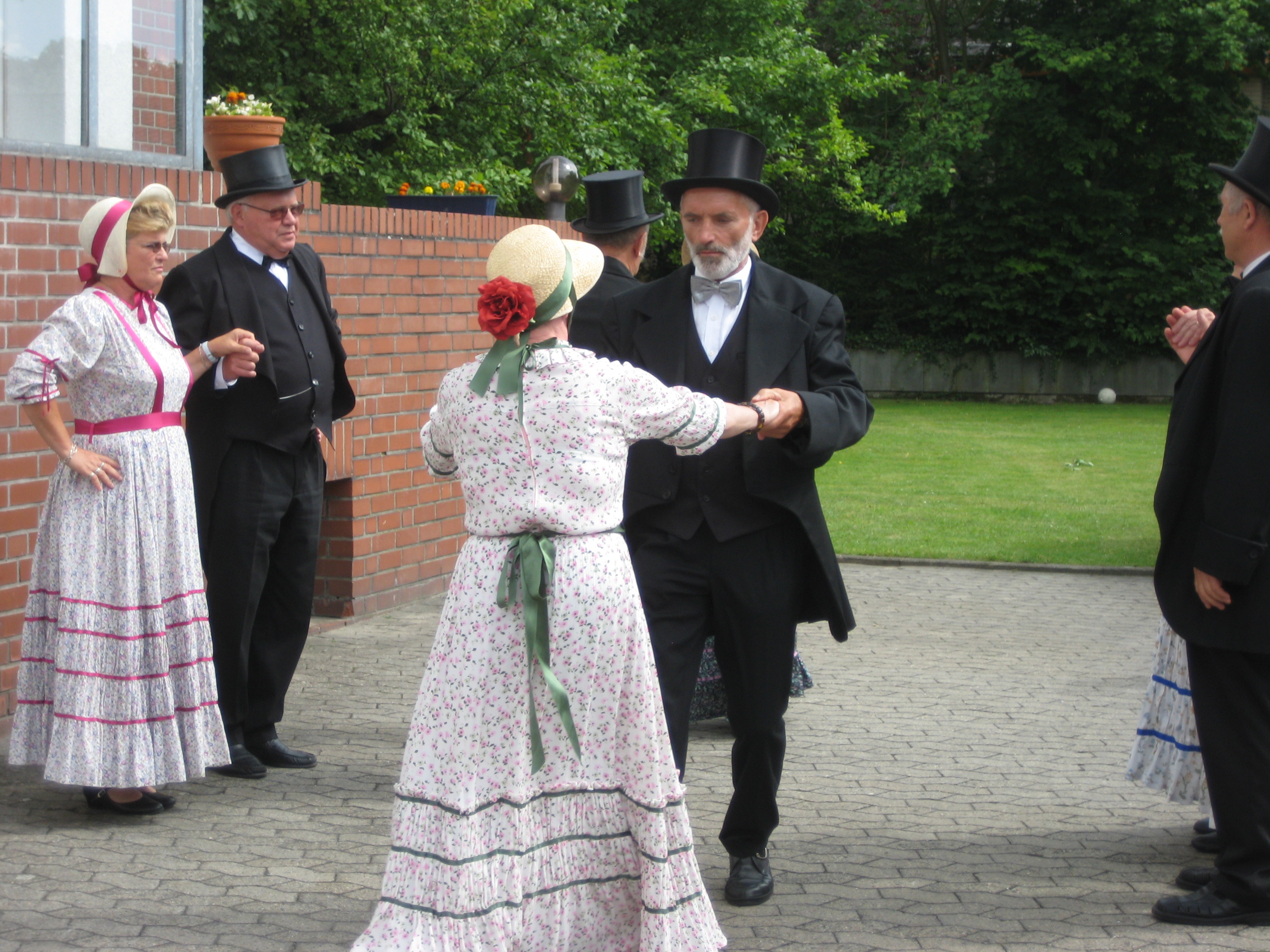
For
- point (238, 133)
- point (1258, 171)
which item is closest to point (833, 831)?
point (1258, 171)

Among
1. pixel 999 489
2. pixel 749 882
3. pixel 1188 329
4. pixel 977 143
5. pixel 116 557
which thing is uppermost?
pixel 977 143

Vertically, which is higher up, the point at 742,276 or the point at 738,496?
the point at 742,276

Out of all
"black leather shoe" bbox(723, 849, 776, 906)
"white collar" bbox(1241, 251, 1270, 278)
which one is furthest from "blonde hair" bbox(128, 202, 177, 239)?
"white collar" bbox(1241, 251, 1270, 278)

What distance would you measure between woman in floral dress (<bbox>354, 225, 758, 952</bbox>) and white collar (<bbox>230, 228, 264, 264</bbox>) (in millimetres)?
2418

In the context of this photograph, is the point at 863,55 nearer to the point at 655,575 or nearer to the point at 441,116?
the point at 441,116

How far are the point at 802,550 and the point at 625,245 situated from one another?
278 centimetres

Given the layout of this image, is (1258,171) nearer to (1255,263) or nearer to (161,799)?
(1255,263)

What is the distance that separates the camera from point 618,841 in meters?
3.59

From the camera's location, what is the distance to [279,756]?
562 centimetres

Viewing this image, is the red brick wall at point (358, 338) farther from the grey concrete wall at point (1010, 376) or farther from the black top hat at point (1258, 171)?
the grey concrete wall at point (1010, 376)

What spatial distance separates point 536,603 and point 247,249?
287cm

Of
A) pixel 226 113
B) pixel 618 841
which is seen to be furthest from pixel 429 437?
pixel 226 113

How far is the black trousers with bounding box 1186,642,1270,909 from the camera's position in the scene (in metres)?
4.13

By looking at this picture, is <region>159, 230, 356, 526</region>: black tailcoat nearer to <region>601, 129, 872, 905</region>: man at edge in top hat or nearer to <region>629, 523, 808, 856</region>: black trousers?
<region>601, 129, 872, 905</region>: man at edge in top hat
